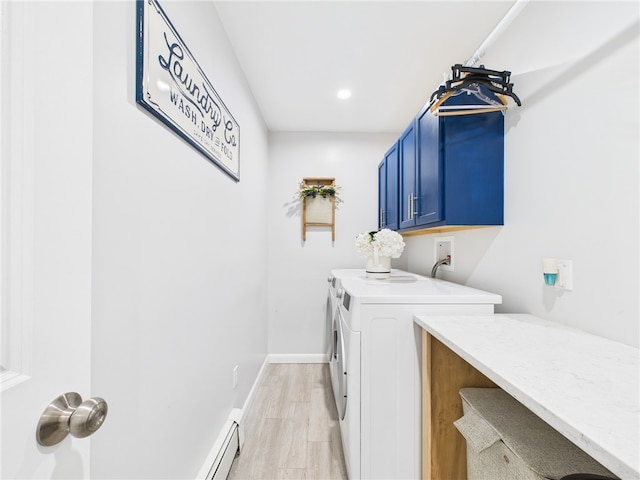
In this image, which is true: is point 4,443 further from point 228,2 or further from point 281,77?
point 281,77

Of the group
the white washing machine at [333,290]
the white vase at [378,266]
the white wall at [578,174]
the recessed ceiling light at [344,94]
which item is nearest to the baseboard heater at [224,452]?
the white washing machine at [333,290]

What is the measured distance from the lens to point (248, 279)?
7.07 ft

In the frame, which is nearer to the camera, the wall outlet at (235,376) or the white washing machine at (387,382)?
the white washing machine at (387,382)

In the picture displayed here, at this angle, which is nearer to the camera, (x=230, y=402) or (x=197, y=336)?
(x=197, y=336)

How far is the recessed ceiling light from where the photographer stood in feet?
7.45

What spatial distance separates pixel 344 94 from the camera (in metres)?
2.33

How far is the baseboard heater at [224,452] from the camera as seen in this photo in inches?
51.1

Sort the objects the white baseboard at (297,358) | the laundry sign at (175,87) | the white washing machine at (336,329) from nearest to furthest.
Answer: the laundry sign at (175,87) < the white washing machine at (336,329) < the white baseboard at (297,358)

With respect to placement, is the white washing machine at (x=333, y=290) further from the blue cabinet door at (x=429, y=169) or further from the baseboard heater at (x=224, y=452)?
the baseboard heater at (x=224, y=452)

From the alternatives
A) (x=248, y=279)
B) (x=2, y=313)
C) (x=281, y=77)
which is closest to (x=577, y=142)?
(x=2, y=313)

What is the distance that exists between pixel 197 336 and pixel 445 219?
1372 millimetres

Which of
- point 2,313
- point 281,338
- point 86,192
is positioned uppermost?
point 86,192

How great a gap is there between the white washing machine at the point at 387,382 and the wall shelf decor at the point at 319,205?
1.78 metres

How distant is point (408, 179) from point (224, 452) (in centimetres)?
203
